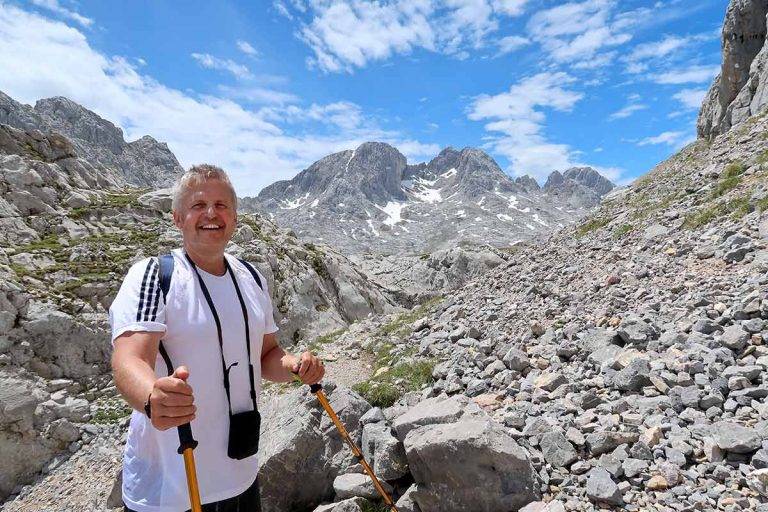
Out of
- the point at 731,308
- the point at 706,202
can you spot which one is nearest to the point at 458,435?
the point at 731,308

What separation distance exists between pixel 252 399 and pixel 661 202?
66.1 feet

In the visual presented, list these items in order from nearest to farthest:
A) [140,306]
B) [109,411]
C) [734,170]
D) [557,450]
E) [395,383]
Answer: [140,306], [557,450], [395,383], [109,411], [734,170]

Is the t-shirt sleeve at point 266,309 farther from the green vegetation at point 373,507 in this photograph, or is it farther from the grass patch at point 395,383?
the grass patch at point 395,383

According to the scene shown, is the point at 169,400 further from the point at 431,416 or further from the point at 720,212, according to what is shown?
the point at 720,212

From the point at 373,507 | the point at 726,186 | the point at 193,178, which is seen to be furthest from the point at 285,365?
the point at 726,186

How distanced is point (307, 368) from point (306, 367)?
0.02 m

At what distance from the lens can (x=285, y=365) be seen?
171 inches

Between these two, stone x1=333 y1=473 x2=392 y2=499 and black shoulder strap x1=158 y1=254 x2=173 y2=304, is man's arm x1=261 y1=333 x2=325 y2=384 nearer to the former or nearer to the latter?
black shoulder strap x1=158 y1=254 x2=173 y2=304

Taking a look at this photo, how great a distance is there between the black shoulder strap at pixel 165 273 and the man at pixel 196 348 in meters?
0.03

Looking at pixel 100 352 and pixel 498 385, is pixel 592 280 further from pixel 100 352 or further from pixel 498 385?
pixel 100 352

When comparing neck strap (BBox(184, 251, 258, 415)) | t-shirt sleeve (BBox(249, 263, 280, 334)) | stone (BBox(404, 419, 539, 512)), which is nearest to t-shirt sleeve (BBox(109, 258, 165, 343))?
neck strap (BBox(184, 251, 258, 415))

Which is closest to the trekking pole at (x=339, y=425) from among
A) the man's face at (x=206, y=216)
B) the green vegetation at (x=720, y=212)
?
the man's face at (x=206, y=216)

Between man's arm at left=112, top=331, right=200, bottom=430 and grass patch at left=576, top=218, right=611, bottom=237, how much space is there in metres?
21.3

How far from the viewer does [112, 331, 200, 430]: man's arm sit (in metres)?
2.57
